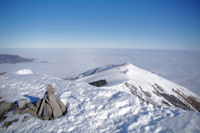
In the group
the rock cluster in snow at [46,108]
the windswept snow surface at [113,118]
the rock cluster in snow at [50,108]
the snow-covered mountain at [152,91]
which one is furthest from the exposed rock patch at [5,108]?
the snow-covered mountain at [152,91]

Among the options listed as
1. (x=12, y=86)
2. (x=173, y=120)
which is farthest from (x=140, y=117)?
(x=12, y=86)

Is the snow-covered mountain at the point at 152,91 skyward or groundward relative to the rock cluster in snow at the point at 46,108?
groundward

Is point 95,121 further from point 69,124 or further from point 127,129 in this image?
point 127,129

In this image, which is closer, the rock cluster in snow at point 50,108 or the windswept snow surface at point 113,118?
the windswept snow surface at point 113,118

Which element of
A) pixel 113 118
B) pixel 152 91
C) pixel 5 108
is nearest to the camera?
pixel 113 118

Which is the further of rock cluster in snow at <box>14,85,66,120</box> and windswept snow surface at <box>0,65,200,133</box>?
rock cluster in snow at <box>14,85,66,120</box>

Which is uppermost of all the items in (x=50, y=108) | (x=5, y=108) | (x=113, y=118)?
(x=50, y=108)

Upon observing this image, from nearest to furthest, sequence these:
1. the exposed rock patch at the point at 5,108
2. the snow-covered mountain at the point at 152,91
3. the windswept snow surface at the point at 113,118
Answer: the windswept snow surface at the point at 113,118 < the exposed rock patch at the point at 5,108 < the snow-covered mountain at the point at 152,91

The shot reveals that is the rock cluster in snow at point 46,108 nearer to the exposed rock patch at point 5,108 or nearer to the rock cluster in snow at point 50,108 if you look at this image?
the rock cluster in snow at point 50,108

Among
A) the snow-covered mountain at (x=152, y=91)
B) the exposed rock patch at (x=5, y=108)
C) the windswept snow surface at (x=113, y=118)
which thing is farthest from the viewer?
the snow-covered mountain at (x=152, y=91)

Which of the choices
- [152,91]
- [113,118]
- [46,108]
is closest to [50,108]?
[46,108]

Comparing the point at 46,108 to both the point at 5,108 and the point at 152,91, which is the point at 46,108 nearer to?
the point at 5,108

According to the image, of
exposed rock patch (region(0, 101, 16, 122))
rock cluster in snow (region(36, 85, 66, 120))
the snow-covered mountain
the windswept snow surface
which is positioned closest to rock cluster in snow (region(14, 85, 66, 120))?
rock cluster in snow (region(36, 85, 66, 120))

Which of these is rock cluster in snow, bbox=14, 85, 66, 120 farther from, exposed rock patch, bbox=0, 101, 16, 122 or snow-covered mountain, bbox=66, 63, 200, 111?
snow-covered mountain, bbox=66, 63, 200, 111
